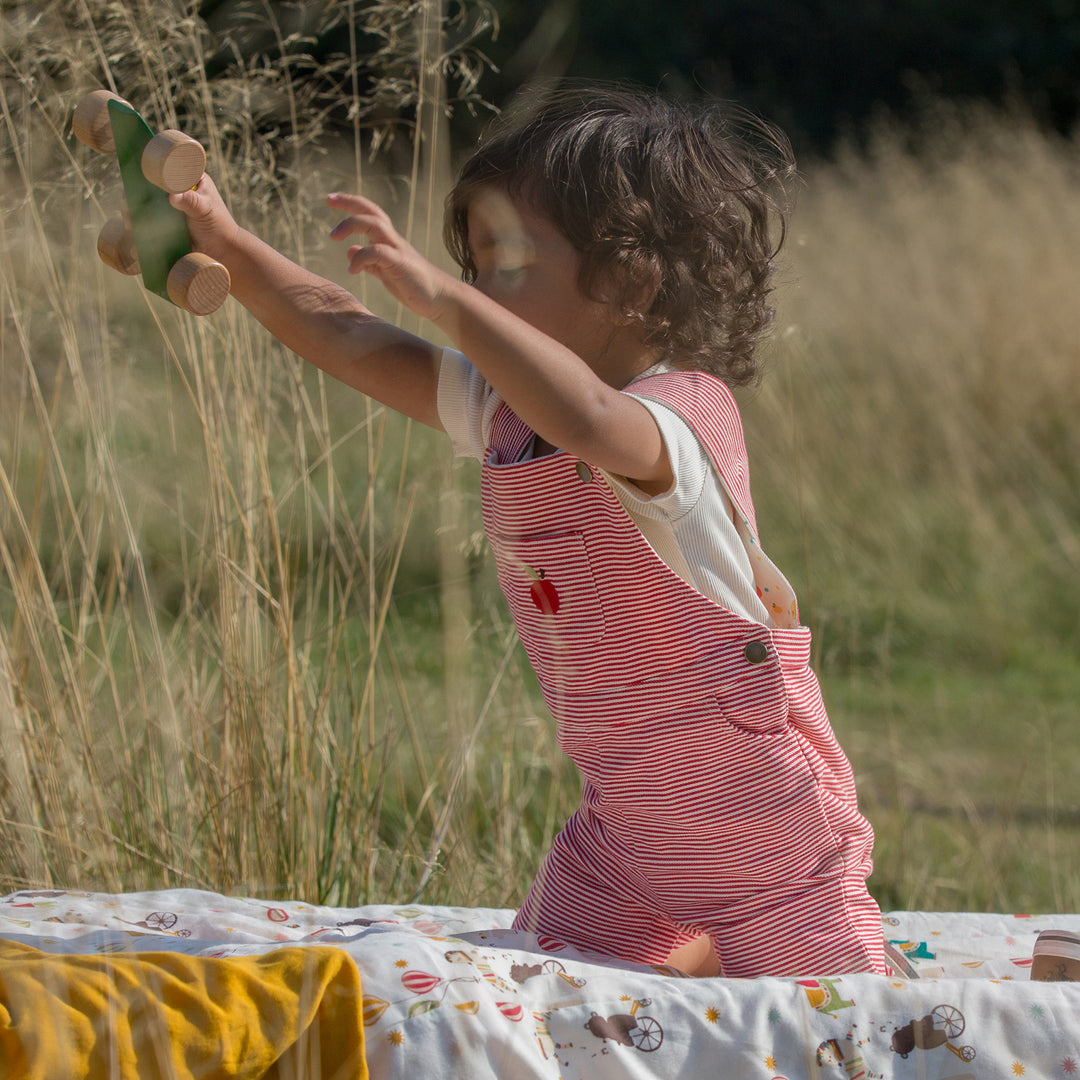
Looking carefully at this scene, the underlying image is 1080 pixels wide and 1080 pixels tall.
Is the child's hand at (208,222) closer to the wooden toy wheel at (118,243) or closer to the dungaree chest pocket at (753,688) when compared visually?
the wooden toy wheel at (118,243)

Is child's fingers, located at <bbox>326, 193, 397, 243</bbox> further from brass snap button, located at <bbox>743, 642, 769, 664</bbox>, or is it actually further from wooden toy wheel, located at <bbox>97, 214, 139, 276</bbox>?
brass snap button, located at <bbox>743, 642, 769, 664</bbox>

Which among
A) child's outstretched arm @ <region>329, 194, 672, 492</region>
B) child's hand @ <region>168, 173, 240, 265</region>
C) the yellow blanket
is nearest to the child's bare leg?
the yellow blanket

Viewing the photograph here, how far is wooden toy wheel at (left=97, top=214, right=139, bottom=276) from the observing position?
116 centimetres

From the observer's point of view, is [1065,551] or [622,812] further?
[1065,551]

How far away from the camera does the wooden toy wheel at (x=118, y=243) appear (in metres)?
1.16

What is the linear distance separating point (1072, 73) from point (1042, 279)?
20.6 ft

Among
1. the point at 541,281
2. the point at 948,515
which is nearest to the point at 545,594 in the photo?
the point at 541,281

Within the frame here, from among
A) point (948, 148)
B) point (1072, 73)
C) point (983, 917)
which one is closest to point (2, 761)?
point (983, 917)

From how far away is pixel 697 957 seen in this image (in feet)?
4.90

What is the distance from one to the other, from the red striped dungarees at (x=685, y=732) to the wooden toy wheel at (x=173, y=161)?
1.46ft

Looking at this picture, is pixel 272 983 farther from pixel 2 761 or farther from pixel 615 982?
pixel 2 761

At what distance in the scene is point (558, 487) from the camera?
4.39 ft

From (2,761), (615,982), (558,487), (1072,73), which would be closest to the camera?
(615,982)

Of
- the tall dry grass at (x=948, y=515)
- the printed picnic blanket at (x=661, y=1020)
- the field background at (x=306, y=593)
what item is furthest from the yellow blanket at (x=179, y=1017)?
Result: the tall dry grass at (x=948, y=515)
